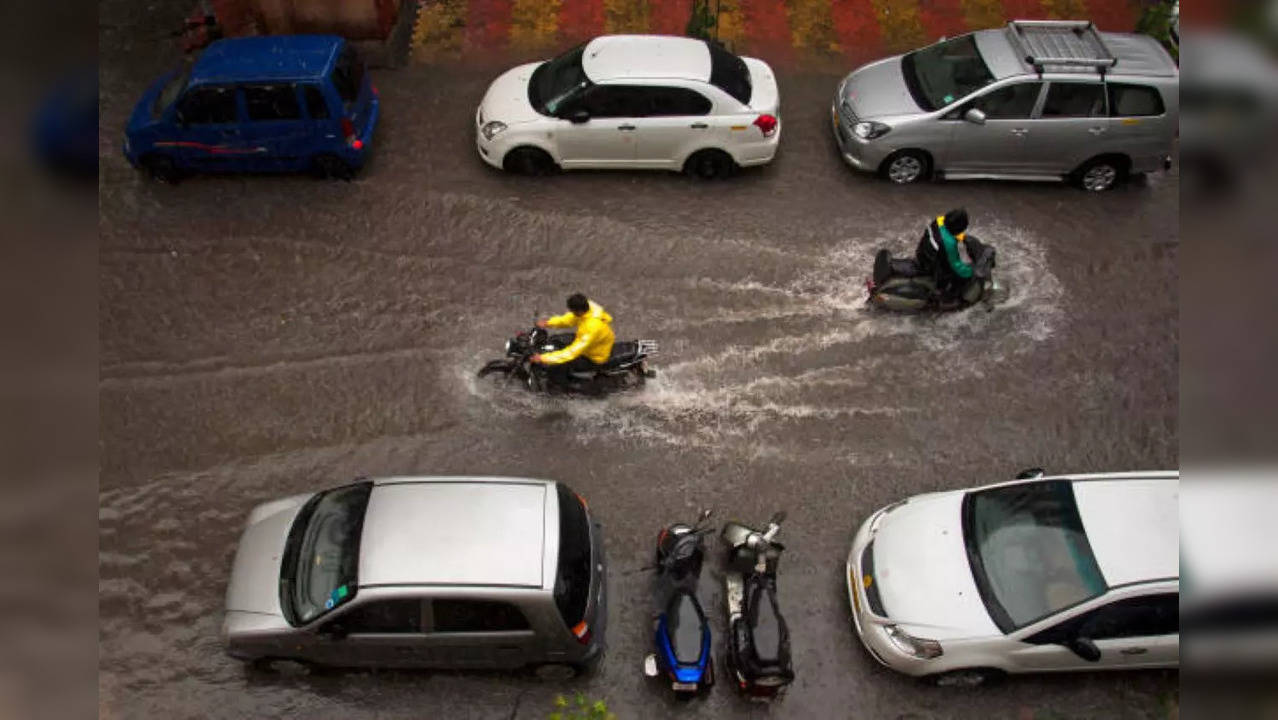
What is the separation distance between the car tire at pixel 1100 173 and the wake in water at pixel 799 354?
136 cm

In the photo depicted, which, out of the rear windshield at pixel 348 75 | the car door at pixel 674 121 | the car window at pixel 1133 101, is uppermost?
the car window at pixel 1133 101

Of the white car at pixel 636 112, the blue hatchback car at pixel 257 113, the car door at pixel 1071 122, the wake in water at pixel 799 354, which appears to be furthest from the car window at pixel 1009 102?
the blue hatchback car at pixel 257 113

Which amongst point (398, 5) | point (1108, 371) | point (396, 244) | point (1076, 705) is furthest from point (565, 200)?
point (1076, 705)

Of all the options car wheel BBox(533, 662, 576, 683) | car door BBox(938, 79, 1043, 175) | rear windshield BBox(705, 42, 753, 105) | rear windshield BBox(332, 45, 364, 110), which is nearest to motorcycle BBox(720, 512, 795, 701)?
car wheel BBox(533, 662, 576, 683)

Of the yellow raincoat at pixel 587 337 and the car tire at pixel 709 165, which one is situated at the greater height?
the car tire at pixel 709 165

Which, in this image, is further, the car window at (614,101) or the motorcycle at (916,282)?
the car window at (614,101)

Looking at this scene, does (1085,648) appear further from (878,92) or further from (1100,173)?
(878,92)

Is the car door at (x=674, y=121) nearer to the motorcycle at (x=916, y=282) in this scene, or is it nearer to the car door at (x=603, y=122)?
the car door at (x=603, y=122)

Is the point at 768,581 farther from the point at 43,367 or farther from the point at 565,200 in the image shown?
the point at 43,367

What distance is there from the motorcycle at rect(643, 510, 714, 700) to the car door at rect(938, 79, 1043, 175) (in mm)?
6264

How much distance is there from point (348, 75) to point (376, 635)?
723 cm

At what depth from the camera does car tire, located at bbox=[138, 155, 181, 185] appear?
11961 mm

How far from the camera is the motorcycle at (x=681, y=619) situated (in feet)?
26.3

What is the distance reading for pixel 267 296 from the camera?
1114cm
